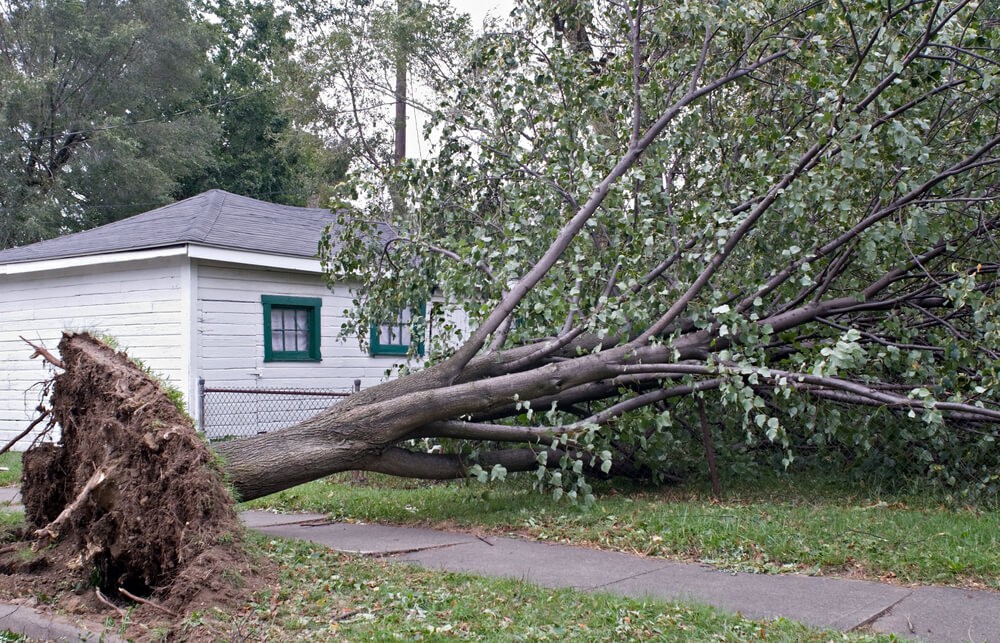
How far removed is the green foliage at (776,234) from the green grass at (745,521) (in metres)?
0.37

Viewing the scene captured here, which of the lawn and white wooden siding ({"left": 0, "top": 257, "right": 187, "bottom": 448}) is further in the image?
white wooden siding ({"left": 0, "top": 257, "right": 187, "bottom": 448})

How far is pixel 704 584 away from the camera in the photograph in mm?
5172

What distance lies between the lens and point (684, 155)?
880 cm

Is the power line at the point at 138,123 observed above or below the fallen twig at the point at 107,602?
above

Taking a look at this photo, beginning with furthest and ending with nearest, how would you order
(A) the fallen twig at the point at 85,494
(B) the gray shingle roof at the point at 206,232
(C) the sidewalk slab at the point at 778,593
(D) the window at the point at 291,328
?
(D) the window at the point at 291,328, (B) the gray shingle roof at the point at 206,232, (A) the fallen twig at the point at 85,494, (C) the sidewalk slab at the point at 778,593

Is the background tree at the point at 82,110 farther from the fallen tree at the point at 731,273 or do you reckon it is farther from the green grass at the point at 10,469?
the fallen tree at the point at 731,273

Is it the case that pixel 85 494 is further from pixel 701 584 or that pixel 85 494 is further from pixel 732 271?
pixel 732 271

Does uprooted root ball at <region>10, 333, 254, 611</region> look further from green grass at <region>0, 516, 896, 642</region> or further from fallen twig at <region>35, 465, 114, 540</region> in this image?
green grass at <region>0, 516, 896, 642</region>

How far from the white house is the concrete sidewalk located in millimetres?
5370

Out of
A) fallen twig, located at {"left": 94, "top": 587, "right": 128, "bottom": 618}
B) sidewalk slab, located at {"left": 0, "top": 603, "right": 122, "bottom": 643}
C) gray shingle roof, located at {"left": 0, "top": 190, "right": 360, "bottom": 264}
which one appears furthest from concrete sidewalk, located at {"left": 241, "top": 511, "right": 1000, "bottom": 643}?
gray shingle roof, located at {"left": 0, "top": 190, "right": 360, "bottom": 264}

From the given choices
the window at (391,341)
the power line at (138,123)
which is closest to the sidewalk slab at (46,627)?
the window at (391,341)

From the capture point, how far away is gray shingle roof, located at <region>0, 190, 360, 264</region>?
12.7 meters

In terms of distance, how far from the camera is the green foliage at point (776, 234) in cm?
681

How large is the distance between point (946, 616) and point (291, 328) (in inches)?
442
